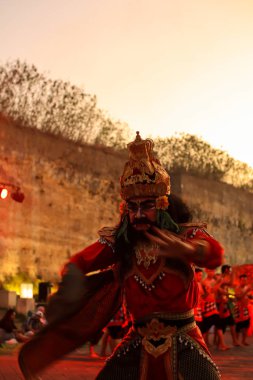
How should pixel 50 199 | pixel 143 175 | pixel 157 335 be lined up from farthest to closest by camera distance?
pixel 50 199
pixel 143 175
pixel 157 335

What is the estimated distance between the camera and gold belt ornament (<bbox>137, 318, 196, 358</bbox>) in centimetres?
477

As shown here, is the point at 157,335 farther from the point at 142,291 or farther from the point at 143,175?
the point at 143,175

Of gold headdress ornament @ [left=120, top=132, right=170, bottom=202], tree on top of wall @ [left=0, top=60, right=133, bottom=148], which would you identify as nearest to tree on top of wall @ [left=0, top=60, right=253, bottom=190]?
tree on top of wall @ [left=0, top=60, right=133, bottom=148]

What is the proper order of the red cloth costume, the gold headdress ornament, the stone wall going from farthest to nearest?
1. the stone wall
2. the gold headdress ornament
3. the red cloth costume

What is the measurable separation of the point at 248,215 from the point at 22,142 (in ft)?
64.4

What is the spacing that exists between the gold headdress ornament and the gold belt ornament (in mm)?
791

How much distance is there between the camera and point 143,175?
5020 mm

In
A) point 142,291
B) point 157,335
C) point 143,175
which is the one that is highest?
point 143,175

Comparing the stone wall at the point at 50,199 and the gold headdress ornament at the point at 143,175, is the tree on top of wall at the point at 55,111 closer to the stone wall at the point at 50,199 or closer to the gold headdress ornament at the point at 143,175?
the stone wall at the point at 50,199

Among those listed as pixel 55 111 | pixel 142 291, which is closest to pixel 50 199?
pixel 55 111

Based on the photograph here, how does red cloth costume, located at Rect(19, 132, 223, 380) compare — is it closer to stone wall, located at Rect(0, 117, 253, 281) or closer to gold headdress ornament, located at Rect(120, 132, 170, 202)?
gold headdress ornament, located at Rect(120, 132, 170, 202)

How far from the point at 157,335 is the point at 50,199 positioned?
24.2 metres

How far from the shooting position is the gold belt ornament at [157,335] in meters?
4.77

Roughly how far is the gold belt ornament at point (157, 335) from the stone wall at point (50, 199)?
20.1 metres
